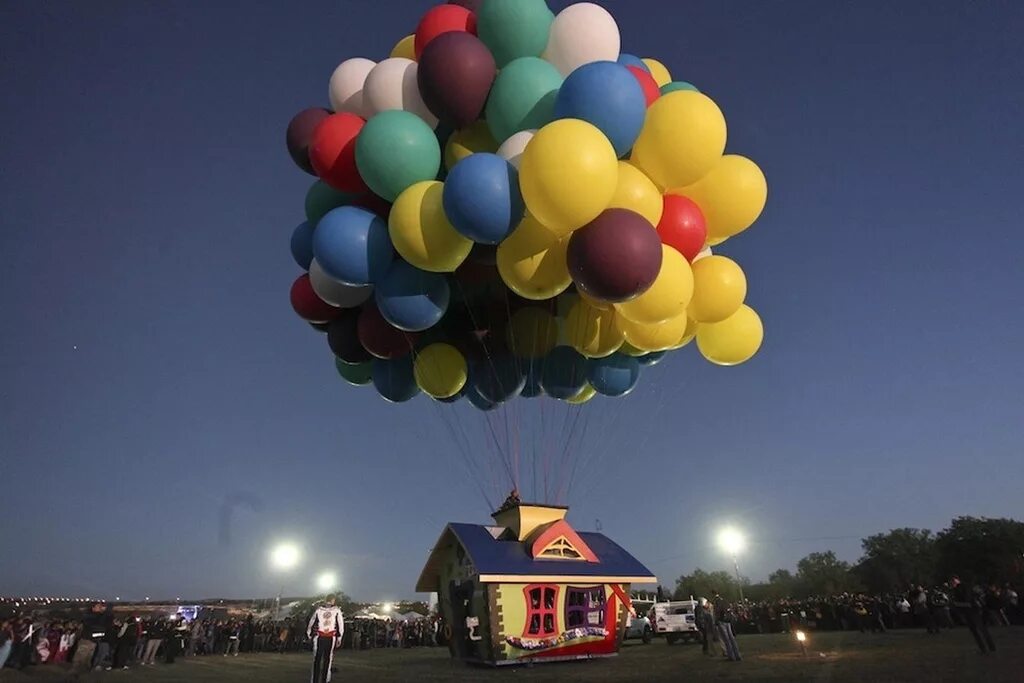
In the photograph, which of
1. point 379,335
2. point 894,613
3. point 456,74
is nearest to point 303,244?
point 379,335

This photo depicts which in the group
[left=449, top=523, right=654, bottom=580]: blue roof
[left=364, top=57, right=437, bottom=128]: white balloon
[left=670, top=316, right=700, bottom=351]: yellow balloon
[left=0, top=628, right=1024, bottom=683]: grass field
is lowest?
[left=0, top=628, right=1024, bottom=683]: grass field

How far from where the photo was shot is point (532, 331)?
10.1 m

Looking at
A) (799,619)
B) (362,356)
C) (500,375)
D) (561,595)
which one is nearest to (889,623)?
(799,619)

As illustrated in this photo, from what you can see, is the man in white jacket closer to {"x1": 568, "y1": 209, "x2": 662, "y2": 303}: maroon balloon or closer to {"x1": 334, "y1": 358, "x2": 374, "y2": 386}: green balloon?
{"x1": 334, "y1": 358, "x2": 374, "y2": 386}: green balloon

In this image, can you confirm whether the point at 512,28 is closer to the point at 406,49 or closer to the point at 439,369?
the point at 406,49

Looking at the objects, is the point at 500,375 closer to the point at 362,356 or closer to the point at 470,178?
the point at 362,356

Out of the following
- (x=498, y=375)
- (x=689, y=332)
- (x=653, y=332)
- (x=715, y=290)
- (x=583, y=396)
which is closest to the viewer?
(x=715, y=290)

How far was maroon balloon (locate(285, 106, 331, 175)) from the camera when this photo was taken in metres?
8.87

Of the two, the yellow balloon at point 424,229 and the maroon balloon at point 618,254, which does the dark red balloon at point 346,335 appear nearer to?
the yellow balloon at point 424,229

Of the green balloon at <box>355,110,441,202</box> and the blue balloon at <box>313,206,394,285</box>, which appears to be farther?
the blue balloon at <box>313,206,394,285</box>

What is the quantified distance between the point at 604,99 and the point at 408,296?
3.52 metres

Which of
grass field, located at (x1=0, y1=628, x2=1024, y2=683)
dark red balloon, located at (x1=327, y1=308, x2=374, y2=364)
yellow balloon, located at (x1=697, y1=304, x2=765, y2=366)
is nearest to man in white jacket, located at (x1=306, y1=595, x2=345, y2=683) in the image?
grass field, located at (x1=0, y1=628, x2=1024, y2=683)

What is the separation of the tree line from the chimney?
1045 centimetres

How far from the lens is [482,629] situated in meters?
12.7
